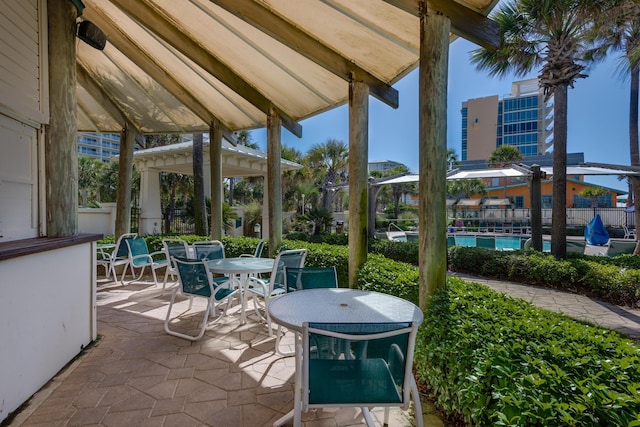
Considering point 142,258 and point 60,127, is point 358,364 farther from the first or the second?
point 142,258

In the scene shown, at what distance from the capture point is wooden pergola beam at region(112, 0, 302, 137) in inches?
155

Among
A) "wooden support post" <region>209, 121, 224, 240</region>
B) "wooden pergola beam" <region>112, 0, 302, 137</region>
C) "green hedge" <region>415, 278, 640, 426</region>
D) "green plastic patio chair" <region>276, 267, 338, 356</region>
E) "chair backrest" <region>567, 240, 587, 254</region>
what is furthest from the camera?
"chair backrest" <region>567, 240, 587, 254</region>

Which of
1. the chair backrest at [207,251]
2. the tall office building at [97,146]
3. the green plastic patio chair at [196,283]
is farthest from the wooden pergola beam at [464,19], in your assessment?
the tall office building at [97,146]

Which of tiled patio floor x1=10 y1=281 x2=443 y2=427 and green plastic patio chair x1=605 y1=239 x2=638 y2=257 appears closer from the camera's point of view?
tiled patio floor x1=10 y1=281 x2=443 y2=427

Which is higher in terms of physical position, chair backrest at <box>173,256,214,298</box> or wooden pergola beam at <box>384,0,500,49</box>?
wooden pergola beam at <box>384,0,500,49</box>

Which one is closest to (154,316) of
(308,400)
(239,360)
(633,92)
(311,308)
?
(239,360)

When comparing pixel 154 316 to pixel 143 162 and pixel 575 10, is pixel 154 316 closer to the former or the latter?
pixel 143 162

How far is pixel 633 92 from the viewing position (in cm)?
1055

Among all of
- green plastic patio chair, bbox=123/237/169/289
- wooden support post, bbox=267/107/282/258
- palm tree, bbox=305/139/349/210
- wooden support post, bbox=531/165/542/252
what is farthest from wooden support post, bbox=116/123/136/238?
palm tree, bbox=305/139/349/210

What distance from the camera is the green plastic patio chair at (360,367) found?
149 centimetres

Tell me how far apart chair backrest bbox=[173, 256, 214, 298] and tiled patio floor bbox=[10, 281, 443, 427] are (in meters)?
0.50

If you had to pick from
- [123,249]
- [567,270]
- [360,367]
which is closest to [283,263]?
[360,367]

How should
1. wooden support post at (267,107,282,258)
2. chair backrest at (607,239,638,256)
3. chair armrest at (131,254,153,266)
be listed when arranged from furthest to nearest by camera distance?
1. chair backrest at (607,239,638,256)
2. chair armrest at (131,254,153,266)
3. wooden support post at (267,107,282,258)

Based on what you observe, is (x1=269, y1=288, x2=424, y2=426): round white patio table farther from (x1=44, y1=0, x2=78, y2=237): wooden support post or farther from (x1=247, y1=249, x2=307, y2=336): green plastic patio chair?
(x1=44, y1=0, x2=78, y2=237): wooden support post
